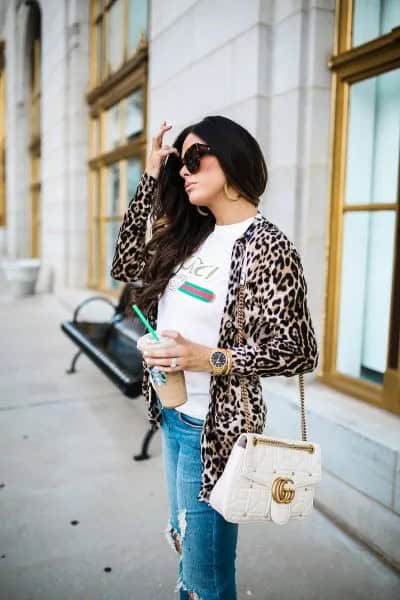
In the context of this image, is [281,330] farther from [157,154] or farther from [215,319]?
[157,154]

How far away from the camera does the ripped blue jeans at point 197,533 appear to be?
1638 mm

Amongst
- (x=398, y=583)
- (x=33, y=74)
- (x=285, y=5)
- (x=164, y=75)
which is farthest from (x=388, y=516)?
(x=33, y=74)

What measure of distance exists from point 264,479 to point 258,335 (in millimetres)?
408

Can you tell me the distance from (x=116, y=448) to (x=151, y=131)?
11.9ft

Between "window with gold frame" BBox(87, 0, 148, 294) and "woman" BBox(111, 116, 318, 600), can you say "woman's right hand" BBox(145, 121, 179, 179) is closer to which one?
"woman" BBox(111, 116, 318, 600)

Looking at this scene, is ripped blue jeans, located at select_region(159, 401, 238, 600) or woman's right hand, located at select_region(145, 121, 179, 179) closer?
ripped blue jeans, located at select_region(159, 401, 238, 600)

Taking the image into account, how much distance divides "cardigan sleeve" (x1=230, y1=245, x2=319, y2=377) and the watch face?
0.03 metres

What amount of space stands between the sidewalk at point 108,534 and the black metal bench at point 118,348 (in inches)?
16.6

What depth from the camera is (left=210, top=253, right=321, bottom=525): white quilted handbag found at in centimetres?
145

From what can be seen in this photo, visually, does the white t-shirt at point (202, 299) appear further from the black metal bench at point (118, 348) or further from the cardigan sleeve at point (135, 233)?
the black metal bench at point (118, 348)

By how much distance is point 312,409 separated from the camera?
10.7 ft

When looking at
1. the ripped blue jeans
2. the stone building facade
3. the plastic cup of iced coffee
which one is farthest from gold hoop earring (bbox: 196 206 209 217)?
the stone building facade

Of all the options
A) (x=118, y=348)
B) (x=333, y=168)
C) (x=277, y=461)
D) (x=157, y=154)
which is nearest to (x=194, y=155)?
(x=157, y=154)

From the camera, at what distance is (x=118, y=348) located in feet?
16.5
